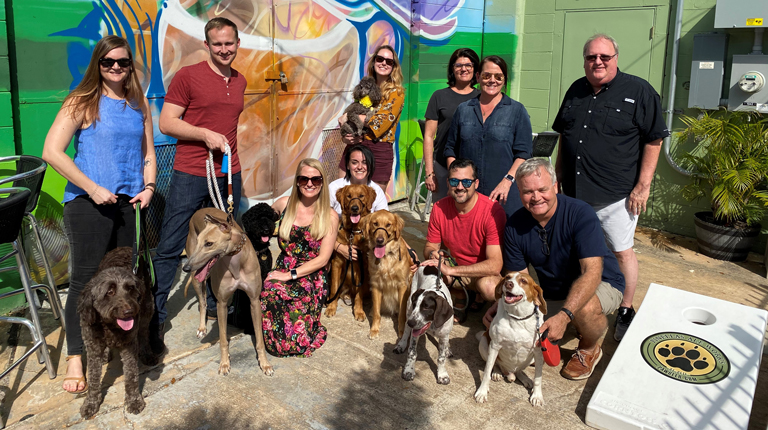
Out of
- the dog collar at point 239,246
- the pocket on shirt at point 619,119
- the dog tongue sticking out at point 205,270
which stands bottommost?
the dog tongue sticking out at point 205,270

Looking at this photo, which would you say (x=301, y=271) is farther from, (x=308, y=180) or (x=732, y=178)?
(x=732, y=178)

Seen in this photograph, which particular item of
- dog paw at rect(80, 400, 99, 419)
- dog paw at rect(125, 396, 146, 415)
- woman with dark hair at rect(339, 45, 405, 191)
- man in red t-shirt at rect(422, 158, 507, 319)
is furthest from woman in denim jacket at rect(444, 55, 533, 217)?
dog paw at rect(80, 400, 99, 419)

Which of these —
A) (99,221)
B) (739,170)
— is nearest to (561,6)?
(739,170)

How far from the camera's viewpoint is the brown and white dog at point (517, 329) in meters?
3.24

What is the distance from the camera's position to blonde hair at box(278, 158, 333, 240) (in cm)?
414

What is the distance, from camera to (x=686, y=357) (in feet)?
11.1

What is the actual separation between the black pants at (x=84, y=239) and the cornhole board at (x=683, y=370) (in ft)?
9.79

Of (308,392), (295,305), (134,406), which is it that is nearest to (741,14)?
(295,305)

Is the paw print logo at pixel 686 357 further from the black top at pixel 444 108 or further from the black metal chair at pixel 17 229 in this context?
the black metal chair at pixel 17 229

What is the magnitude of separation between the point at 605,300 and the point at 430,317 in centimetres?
121

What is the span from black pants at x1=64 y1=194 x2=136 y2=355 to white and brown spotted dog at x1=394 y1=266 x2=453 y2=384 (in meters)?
1.79

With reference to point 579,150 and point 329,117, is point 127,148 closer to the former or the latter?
point 579,150

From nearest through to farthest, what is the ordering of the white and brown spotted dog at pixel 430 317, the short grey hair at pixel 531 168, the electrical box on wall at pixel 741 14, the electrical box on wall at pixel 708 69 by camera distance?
1. the white and brown spotted dog at pixel 430 317
2. the short grey hair at pixel 531 168
3. the electrical box on wall at pixel 741 14
4. the electrical box on wall at pixel 708 69

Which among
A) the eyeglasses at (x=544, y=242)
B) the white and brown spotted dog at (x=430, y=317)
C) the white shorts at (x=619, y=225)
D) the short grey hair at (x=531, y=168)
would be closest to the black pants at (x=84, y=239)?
the white and brown spotted dog at (x=430, y=317)
